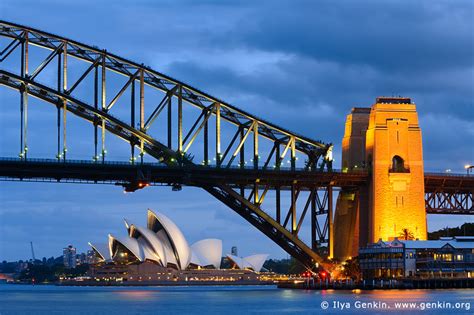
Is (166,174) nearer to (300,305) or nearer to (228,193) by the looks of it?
A: (228,193)

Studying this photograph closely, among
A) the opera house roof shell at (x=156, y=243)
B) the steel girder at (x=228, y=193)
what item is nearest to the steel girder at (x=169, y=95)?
the steel girder at (x=228, y=193)

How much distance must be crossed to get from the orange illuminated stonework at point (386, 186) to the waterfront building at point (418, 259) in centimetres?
168

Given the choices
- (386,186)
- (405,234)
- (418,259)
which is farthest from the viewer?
(418,259)

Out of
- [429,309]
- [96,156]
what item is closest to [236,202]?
[96,156]

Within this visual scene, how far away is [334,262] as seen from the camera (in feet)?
420

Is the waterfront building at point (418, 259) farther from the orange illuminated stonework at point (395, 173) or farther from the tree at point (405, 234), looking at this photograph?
the orange illuminated stonework at point (395, 173)

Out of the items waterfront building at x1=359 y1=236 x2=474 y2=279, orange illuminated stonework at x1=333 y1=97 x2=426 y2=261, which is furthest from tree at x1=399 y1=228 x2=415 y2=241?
waterfront building at x1=359 y1=236 x2=474 y2=279

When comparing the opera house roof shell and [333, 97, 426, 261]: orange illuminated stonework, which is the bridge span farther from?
the opera house roof shell

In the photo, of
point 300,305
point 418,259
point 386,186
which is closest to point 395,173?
point 386,186

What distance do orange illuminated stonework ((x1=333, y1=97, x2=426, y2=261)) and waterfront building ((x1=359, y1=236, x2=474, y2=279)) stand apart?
168 centimetres

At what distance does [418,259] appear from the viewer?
5241 inches

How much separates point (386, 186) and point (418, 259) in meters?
10.6

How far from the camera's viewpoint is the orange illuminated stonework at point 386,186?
12800 cm


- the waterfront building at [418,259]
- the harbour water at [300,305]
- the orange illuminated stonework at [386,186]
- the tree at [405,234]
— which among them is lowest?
the harbour water at [300,305]
